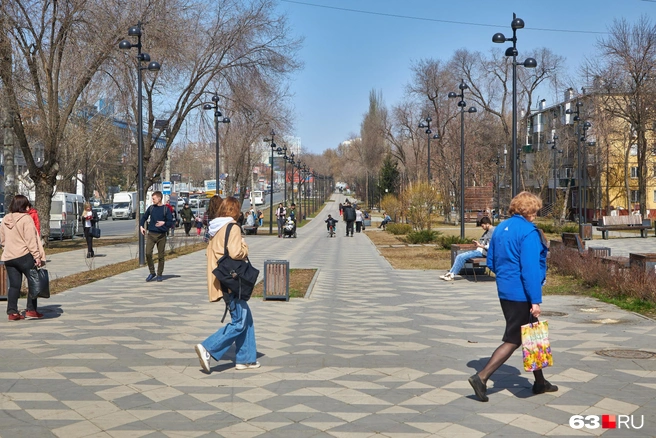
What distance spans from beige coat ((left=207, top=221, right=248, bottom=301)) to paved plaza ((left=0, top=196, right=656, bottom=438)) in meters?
0.80

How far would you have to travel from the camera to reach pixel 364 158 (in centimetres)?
12162

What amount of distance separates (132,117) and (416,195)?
46.5 feet

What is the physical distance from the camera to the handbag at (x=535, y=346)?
648 cm

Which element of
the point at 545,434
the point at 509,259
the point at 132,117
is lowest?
the point at 545,434

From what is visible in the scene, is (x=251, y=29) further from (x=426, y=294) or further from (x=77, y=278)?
(x=426, y=294)

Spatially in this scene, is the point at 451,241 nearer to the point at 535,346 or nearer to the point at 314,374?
the point at 314,374

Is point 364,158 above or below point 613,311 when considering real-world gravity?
above

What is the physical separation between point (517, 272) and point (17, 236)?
7081 mm

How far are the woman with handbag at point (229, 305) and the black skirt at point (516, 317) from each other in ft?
8.30

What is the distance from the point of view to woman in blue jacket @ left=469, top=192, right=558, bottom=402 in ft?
→ 21.0

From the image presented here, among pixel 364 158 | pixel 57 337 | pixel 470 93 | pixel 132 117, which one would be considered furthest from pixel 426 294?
pixel 364 158

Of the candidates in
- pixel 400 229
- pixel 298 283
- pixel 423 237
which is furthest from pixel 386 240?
pixel 298 283

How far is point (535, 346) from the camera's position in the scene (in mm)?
6492

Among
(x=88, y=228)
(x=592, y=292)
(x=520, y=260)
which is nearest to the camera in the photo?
(x=520, y=260)
